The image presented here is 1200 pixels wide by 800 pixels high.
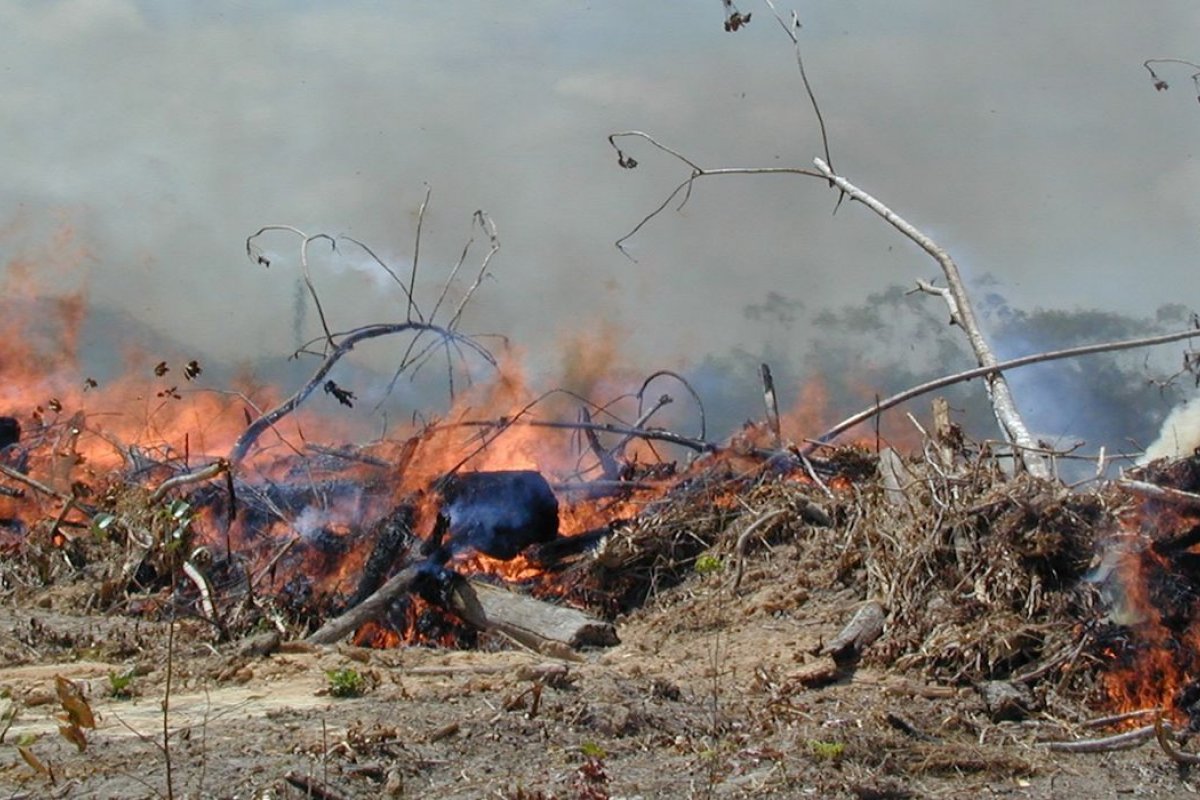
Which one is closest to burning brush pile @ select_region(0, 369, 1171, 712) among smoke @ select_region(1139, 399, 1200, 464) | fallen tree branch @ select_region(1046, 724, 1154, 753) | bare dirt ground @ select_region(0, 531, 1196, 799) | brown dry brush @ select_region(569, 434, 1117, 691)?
brown dry brush @ select_region(569, 434, 1117, 691)

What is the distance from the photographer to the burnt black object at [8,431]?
11969 millimetres

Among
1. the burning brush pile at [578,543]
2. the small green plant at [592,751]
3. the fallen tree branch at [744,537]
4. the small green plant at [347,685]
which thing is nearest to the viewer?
the small green plant at [592,751]

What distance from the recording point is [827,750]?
534cm

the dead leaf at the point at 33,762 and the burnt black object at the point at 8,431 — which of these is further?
the burnt black object at the point at 8,431

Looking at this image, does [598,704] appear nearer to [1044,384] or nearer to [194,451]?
[194,451]

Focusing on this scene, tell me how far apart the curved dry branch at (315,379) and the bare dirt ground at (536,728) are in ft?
9.15

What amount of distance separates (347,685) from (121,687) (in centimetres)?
117

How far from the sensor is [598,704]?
580 cm

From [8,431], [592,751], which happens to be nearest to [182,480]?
[8,431]

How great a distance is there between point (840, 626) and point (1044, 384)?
7.75 meters

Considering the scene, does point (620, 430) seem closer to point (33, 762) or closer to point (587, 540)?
point (587, 540)

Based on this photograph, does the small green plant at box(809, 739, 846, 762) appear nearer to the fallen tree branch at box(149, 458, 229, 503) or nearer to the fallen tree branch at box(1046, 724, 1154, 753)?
the fallen tree branch at box(1046, 724, 1154, 753)

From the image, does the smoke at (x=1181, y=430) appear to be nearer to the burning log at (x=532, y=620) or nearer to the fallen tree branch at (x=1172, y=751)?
the fallen tree branch at (x=1172, y=751)

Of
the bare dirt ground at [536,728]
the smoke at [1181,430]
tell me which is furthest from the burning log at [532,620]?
the smoke at [1181,430]
